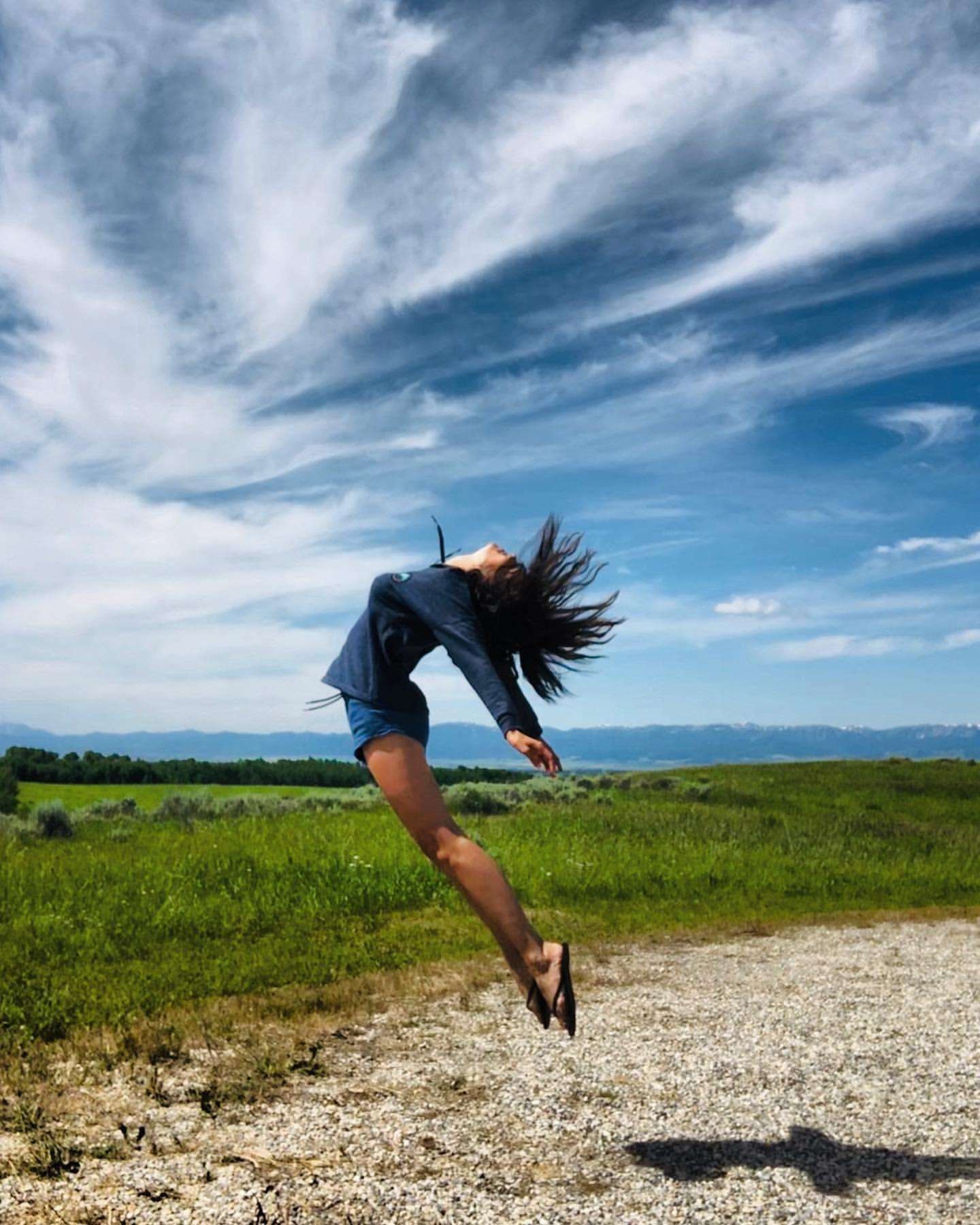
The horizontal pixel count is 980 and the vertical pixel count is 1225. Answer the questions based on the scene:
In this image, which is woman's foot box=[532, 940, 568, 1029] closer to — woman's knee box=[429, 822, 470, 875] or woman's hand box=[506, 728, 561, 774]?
woman's knee box=[429, 822, 470, 875]

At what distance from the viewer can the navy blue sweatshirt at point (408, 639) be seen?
529 centimetres

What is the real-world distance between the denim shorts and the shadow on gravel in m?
2.47

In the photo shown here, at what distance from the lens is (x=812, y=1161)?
17.5ft

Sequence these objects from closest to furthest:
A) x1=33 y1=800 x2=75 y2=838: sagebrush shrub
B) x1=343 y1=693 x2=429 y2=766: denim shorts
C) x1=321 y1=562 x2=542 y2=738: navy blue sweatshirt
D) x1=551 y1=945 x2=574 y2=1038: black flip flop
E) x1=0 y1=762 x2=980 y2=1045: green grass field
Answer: x1=551 y1=945 x2=574 y2=1038: black flip flop → x1=321 y1=562 x2=542 y2=738: navy blue sweatshirt → x1=343 y1=693 x2=429 y2=766: denim shorts → x1=0 y1=762 x2=980 y2=1045: green grass field → x1=33 y1=800 x2=75 y2=838: sagebrush shrub

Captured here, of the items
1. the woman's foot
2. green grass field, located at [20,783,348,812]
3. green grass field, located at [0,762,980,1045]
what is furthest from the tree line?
the woman's foot

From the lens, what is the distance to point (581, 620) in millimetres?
6277

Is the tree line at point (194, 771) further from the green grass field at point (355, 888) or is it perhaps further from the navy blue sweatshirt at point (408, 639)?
the navy blue sweatshirt at point (408, 639)

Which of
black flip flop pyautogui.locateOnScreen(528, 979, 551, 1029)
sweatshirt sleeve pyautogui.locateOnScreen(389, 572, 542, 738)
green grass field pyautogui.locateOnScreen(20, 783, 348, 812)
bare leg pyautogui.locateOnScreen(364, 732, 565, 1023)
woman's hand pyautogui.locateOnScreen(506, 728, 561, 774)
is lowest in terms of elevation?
green grass field pyautogui.locateOnScreen(20, 783, 348, 812)

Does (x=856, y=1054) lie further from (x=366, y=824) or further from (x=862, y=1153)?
(x=366, y=824)

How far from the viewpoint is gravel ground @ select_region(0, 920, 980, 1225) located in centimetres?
466

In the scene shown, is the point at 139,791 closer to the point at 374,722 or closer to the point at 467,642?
the point at 374,722

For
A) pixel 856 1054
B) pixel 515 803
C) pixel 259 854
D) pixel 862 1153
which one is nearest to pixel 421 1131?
pixel 862 1153

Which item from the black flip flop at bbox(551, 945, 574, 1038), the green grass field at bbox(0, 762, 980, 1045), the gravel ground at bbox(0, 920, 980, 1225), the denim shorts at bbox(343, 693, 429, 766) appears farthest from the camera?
the green grass field at bbox(0, 762, 980, 1045)

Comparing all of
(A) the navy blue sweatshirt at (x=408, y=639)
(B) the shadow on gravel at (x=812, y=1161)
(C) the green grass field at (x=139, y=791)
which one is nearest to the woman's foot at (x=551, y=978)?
(B) the shadow on gravel at (x=812, y=1161)
